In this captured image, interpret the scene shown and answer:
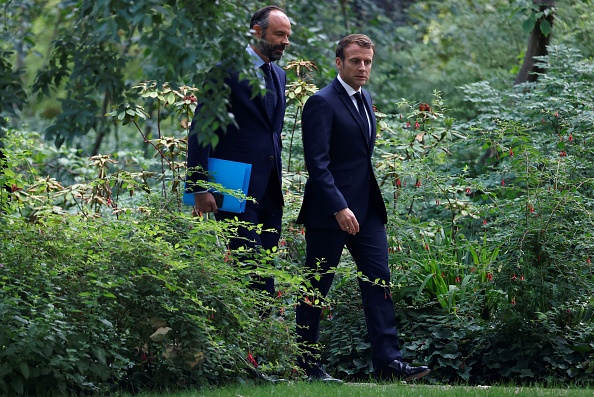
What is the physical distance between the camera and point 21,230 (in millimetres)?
6219

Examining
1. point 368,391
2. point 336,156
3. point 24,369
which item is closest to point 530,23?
point 336,156

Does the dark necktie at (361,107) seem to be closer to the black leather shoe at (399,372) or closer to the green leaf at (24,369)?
the black leather shoe at (399,372)

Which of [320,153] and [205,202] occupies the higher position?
[320,153]

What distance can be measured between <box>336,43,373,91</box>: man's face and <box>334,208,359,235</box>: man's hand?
90 centimetres

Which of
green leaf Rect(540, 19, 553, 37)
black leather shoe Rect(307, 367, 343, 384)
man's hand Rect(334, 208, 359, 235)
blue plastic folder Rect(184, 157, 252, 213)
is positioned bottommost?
black leather shoe Rect(307, 367, 343, 384)

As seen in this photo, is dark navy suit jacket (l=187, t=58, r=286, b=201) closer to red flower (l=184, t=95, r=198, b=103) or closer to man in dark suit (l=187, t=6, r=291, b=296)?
man in dark suit (l=187, t=6, r=291, b=296)

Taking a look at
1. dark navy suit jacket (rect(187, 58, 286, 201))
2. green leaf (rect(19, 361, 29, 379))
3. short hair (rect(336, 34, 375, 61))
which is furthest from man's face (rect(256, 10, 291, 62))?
green leaf (rect(19, 361, 29, 379))

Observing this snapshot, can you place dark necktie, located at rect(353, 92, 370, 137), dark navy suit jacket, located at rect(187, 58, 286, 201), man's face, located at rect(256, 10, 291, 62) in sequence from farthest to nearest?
dark necktie, located at rect(353, 92, 370, 137)
dark navy suit jacket, located at rect(187, 58, 286, 201)
man's face, located at rect(256, 10, 291, 62)

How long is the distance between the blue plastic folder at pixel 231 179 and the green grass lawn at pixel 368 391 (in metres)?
1.18

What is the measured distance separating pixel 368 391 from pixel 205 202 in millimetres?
1625

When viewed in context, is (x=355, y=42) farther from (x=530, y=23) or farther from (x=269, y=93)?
(x=530, y=23)

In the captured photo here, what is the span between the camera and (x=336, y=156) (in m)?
6.81

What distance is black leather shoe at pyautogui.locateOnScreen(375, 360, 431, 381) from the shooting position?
6.49 metres

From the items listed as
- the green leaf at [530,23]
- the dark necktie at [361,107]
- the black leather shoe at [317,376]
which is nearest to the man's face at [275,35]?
the dark necktie at [361,107]
